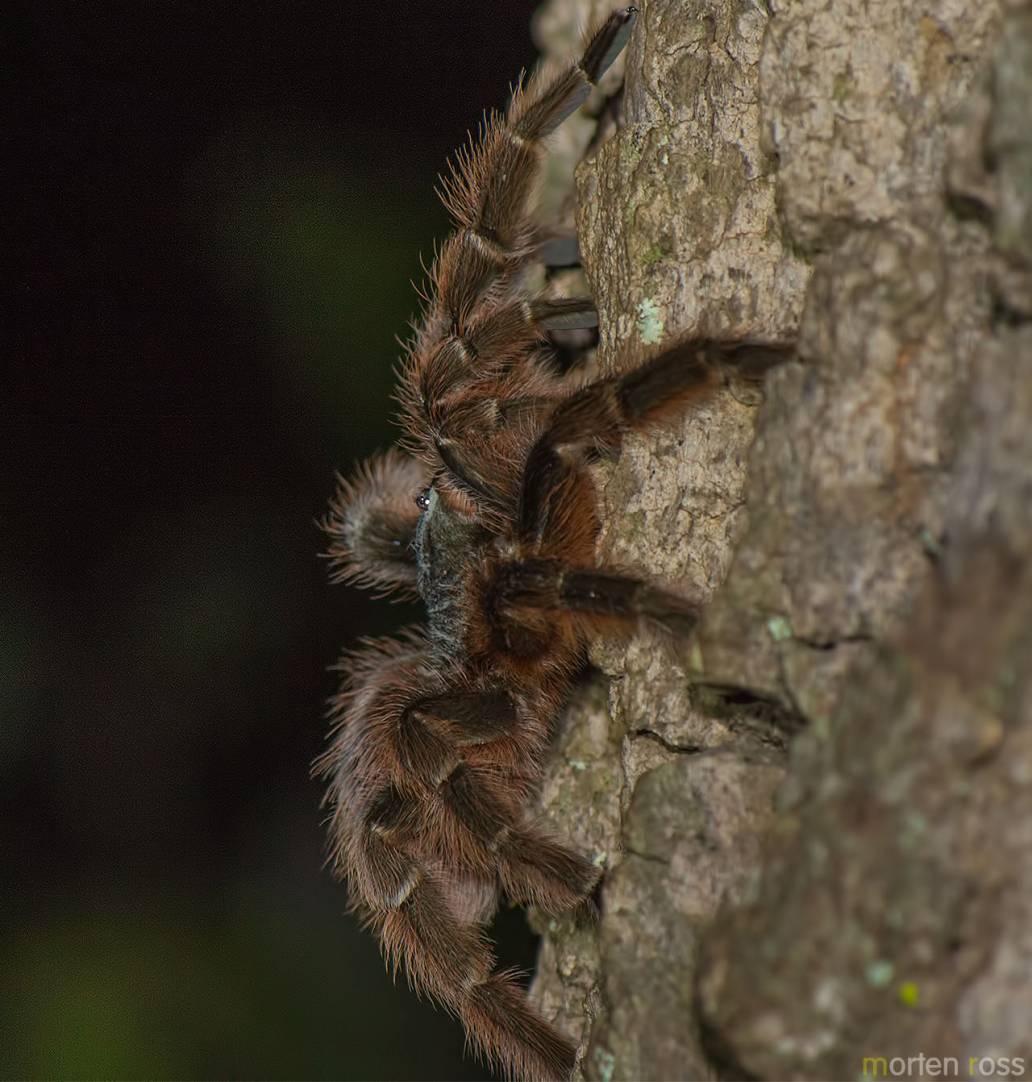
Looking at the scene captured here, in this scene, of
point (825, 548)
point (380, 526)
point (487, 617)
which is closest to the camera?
point (825, 548)

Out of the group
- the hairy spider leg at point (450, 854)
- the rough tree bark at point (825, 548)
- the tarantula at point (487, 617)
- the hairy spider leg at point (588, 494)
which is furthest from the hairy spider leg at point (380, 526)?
the rough tree bark at point (825, 548)

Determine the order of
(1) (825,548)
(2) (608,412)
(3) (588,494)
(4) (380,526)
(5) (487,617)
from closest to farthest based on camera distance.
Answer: (1) (825,548) → (2) (608,412) → (3) (588,494) → (5) (487,617) → (4) (380,526)

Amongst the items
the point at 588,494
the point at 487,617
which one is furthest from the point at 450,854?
the point at 588,494

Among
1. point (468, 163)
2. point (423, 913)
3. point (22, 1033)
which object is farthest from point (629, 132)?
point (22, 1033)

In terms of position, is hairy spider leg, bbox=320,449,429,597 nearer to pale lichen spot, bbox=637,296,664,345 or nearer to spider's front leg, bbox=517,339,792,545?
spider's front leg, bbox=517,339,792,545

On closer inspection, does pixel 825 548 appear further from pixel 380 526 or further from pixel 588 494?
pixel 380 526
